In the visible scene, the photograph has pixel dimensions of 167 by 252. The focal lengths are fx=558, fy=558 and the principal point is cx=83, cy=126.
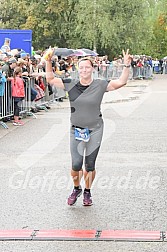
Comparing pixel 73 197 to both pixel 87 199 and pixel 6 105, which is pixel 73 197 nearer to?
pixel 87 199

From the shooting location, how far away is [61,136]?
40.5 ft

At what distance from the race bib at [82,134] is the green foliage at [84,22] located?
3917 centimetres

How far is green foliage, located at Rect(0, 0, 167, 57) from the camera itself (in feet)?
150

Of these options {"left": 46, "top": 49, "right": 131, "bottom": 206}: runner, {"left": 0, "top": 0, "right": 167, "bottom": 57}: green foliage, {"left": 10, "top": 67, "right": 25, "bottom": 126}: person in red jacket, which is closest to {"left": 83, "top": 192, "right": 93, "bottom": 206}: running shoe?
{"left": 46, "top": 49, "right": 131, "bottom": 206}: runner

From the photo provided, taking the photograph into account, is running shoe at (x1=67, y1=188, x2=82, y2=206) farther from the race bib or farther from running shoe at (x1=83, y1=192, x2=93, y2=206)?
the race bib

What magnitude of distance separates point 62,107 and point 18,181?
10894 millimetres

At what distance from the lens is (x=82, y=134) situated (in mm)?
6586

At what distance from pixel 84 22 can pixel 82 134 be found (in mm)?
40286

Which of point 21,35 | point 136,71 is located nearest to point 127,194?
point 21,35

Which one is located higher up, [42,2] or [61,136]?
[42,2]

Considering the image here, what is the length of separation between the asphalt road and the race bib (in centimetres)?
85

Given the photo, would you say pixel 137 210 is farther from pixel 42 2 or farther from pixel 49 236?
pixel 42 2

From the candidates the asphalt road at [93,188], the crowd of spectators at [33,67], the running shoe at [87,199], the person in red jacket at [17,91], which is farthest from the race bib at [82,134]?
the person in red jacket at [17,91]

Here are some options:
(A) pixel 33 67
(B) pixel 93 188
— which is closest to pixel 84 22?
(A) pixel 33 67
